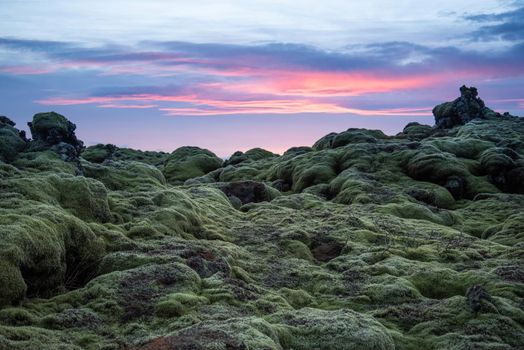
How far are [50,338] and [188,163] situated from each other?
109070 mm

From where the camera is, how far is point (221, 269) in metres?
26.7

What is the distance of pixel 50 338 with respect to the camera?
55.0ft

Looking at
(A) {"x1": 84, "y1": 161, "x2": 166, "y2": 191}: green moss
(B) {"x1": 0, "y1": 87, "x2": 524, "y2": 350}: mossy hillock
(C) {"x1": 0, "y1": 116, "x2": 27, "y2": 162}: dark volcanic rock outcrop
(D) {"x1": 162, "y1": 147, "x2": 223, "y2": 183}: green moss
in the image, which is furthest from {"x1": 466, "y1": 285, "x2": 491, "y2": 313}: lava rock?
(D) {"x1": 162, "y1": 147, "x2": 223, "y2": 183}: green moss

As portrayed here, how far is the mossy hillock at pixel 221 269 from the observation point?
18734mm

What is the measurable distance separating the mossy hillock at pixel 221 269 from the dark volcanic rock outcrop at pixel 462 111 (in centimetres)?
11335

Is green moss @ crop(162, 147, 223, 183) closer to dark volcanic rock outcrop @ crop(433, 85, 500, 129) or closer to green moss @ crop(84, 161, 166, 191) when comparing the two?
green moss @ crop(84, 161, 166, 191)

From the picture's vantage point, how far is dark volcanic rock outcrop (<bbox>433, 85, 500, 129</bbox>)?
161625mm

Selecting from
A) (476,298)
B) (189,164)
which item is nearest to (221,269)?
(476,298)

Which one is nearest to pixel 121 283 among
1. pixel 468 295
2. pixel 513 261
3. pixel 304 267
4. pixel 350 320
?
pixel 350 320

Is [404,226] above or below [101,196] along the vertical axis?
below

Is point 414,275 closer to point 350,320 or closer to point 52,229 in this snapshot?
point 350,320

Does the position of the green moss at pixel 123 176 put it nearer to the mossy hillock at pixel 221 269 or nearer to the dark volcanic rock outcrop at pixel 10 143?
the mossy hillock at pixel 221 269

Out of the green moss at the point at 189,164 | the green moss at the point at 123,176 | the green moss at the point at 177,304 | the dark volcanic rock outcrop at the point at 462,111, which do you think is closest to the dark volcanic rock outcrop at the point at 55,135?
the green moss at the point at 123,176

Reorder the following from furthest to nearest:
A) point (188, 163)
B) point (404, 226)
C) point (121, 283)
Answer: point (188, 163) → point (404, 226) → point (121, 283)
